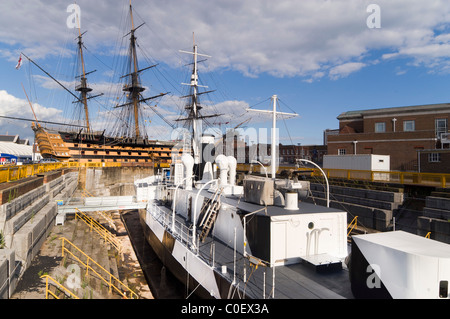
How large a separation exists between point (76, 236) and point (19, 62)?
16669 mm

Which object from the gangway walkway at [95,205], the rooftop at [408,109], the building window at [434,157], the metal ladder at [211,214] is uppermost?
the rooftop at [408,109]

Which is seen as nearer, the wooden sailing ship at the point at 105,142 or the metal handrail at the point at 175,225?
the metal handrail at the point at 175,225

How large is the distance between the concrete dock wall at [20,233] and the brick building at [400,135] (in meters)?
36.1

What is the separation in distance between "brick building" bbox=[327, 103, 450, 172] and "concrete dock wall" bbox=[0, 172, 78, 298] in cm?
3613

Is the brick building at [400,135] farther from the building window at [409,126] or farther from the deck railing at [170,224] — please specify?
the deck railing at [170,224]

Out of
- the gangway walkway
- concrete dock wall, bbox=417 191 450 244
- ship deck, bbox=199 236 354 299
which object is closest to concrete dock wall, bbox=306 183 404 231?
concrete dock wall, bbox=417 191 450 244

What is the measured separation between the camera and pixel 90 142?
4828 centimetres

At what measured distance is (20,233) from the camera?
34.3 feet

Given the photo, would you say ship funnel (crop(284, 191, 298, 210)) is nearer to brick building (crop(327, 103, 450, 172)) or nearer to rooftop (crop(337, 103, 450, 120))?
brick building (crop(327, 103, 450, 172))

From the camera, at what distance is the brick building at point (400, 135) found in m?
32.5

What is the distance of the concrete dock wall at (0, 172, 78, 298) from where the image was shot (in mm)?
8180

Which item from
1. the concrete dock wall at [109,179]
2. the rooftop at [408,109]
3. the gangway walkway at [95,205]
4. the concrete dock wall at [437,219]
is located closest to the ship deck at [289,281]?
the concrete dock wall at [437,219]

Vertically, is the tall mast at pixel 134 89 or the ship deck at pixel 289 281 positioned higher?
the tall mast at pixel 134 89

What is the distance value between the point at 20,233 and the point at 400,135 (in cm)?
3978
